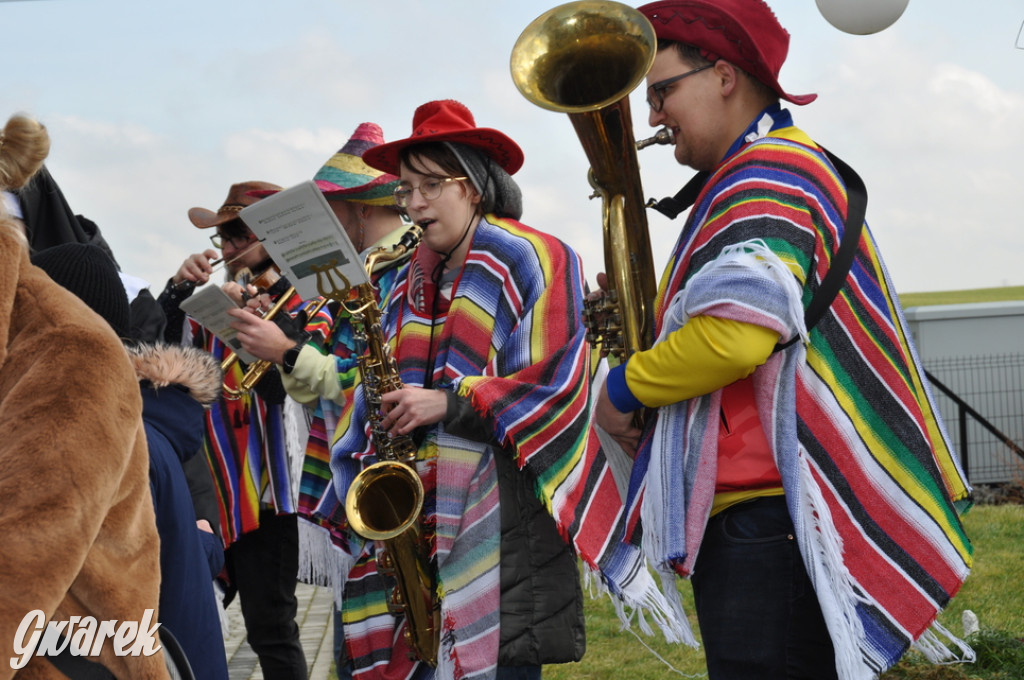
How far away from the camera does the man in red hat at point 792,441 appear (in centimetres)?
242

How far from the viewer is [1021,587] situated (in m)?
7.20

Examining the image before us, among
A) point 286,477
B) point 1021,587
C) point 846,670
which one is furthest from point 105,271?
point 1021,587

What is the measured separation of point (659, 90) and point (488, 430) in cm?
119

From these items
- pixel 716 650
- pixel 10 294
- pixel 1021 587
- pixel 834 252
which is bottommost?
pixel 1021 587

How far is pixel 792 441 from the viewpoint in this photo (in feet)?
7.98

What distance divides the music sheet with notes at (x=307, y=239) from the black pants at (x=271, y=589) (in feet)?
5.09

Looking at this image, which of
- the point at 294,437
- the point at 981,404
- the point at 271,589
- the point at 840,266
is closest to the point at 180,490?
the point at 840,266

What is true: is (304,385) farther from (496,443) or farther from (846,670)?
(846,670)

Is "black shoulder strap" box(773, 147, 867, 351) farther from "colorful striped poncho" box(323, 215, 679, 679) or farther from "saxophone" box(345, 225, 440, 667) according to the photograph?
"saxophone" box(345, 225, 440, 667)

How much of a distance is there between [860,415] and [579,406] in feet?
3.84

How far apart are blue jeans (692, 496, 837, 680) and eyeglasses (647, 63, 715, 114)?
1023 mm

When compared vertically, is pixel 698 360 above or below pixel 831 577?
above

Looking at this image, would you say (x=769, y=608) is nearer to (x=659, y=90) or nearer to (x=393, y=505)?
(x=659, y=90)

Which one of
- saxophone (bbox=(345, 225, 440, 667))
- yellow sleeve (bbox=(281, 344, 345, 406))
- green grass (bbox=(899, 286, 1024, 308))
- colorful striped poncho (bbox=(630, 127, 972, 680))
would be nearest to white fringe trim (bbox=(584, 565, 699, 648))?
colorful striped poncho (bbox=(630, 127, 972, 680))
